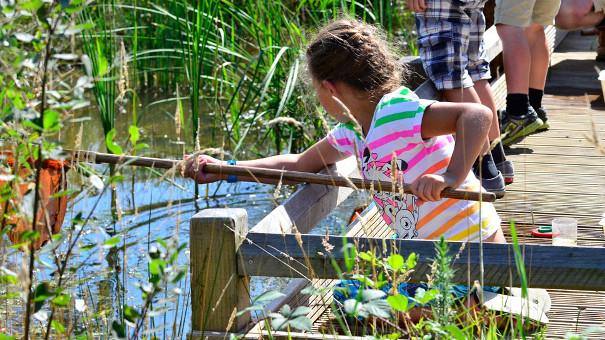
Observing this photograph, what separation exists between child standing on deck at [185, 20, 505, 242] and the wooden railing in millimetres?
469

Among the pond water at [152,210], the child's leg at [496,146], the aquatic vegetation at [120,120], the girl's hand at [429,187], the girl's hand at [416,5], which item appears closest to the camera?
the aquatic vegetation at [120,120]

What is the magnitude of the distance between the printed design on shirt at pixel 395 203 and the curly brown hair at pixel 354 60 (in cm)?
22

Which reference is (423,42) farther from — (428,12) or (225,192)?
(225,192)

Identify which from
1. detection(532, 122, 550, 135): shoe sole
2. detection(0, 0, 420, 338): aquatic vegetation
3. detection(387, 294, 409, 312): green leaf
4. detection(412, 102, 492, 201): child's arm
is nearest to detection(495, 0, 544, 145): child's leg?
detection(532, 122, 550, 135): shoe sole

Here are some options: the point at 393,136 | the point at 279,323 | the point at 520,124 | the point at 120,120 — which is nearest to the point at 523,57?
the point at 520,124

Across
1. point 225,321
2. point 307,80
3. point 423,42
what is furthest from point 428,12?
point 225,321

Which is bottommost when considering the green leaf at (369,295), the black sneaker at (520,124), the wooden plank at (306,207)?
the black sneaker at (520,124)

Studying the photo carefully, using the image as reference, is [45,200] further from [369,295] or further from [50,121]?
[369,295]

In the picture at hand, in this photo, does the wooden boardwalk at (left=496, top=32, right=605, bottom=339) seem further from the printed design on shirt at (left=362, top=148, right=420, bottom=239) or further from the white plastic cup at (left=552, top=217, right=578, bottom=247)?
the printed design on shirt at (left=362, top=148, right=420, bottom=239)

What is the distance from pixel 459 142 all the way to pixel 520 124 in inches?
94.1

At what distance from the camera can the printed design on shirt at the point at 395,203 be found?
10.8 ft

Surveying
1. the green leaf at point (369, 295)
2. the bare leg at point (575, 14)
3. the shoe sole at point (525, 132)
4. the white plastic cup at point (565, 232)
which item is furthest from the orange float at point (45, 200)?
the bare leg at point (575, 14)

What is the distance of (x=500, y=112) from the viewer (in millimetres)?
5578

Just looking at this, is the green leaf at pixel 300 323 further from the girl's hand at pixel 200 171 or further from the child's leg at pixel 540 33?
the child's leg at pixel 540 33
